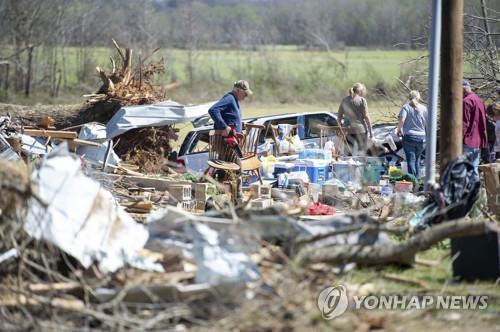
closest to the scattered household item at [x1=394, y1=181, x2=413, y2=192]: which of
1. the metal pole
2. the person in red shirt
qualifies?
the person in red shirt

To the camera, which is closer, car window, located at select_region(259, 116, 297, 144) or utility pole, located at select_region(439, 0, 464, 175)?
utility pole, located at select_region(439, 0, 464, 175)

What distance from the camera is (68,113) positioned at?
20578mm

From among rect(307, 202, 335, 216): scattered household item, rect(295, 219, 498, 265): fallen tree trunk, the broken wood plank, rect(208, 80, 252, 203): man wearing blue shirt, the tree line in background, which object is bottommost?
rect(307, 202, 335, 216): scattered household item

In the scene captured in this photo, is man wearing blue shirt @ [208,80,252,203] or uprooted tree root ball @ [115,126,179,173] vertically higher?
man wearing blue shirt @ [208,80,252,203]

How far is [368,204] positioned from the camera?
40.1ft

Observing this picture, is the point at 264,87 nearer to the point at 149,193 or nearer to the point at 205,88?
the point at 205,88

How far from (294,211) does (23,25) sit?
37.4m

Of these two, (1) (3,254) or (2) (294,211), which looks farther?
(2) (294,211)

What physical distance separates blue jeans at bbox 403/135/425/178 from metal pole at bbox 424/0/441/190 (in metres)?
6.23

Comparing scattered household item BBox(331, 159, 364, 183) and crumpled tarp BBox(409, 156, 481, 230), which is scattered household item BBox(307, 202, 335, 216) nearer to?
crumpled tarp BBox(409, 156, 481, 230)

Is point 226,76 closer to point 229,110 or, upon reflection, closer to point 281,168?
point 281,168

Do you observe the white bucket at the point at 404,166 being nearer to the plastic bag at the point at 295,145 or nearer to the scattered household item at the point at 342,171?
the scattered household item at the point at 342,171

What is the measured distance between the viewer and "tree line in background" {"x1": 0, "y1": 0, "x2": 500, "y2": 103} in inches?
1674

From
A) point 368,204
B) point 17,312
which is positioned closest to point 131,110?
point 368,204
